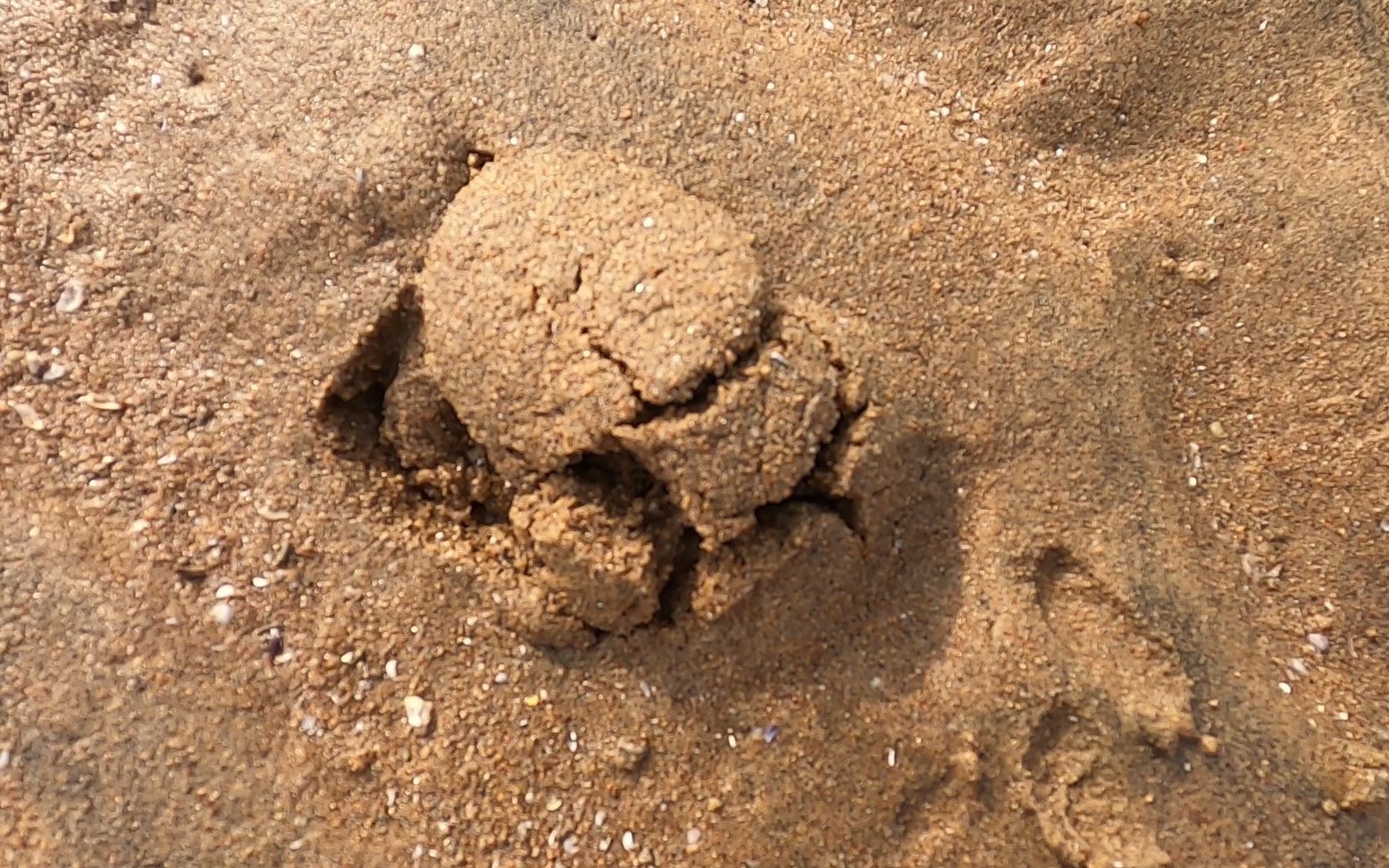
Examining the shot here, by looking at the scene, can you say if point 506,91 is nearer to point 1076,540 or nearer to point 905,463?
point 905,463

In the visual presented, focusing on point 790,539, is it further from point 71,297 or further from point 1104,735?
point 71,297

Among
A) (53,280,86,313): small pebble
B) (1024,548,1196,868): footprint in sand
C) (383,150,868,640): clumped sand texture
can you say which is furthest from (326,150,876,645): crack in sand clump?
(53,280,86,313): small pebble

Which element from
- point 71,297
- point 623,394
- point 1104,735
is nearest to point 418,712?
point 623,394

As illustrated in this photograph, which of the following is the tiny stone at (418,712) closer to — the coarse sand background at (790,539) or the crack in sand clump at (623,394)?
the coarse sand background at (790,539)

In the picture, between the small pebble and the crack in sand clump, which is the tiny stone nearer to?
the crack in sand clump

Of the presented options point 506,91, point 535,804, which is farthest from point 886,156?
point 535,804
